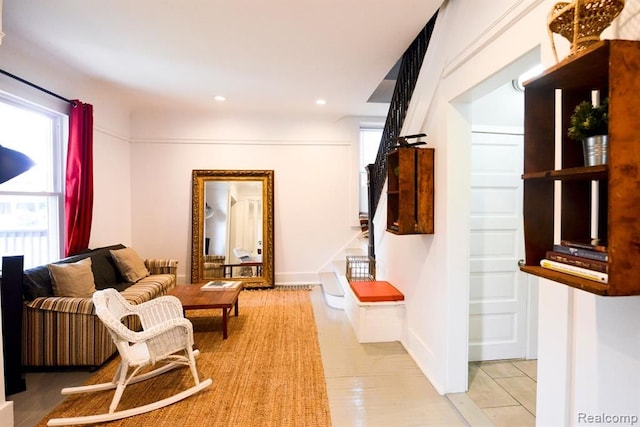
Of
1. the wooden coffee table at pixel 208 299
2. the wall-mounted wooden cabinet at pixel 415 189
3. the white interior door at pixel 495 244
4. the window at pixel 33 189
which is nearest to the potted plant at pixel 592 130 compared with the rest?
the wall-mounted wooden cabinet at pixel 415 189

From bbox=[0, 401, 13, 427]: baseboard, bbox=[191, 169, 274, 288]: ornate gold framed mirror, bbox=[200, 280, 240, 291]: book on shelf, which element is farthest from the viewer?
bbox=[191, 169, 274, 288]: ornate gold framed mirror

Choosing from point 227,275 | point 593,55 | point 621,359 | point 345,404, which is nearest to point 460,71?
point 593,55

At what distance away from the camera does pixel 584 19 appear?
3.24 ft

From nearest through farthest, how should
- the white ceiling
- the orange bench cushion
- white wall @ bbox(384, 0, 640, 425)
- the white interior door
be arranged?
white wall @ bbox(384, 0, 640, 425) → the white ceiling → the white interior door → the orange bench cushion

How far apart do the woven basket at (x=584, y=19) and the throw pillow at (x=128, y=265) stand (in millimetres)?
4391

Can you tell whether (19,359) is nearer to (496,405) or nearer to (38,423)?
(38,423)

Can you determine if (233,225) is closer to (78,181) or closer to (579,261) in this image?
(78,181)

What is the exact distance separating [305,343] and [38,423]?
77.6 inches

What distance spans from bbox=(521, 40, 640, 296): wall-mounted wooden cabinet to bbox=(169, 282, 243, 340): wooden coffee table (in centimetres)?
269

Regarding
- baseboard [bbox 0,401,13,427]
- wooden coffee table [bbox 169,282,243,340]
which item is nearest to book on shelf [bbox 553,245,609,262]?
wooden coffee table [bbox 169,282,243,340]

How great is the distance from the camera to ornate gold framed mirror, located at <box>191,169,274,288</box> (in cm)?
498

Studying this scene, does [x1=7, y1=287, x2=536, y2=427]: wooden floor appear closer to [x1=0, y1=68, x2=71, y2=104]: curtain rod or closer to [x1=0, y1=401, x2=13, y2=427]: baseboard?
[x1=0, y1=401, x2=13, y2=427]: baseboard

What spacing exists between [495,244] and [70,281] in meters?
3.81

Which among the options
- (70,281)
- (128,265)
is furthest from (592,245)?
(128,265)
